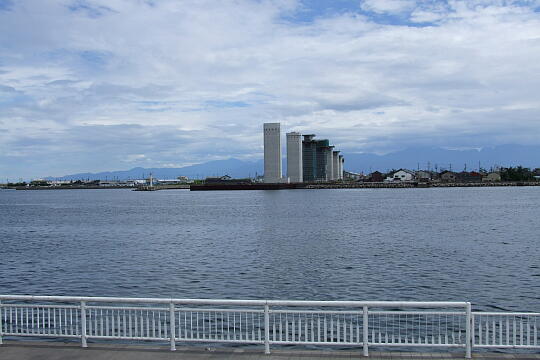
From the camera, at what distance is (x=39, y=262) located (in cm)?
4022

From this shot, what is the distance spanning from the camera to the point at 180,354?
11.2 metres

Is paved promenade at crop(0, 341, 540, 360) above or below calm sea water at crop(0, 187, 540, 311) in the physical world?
above

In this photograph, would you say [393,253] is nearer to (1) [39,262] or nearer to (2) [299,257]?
(2) [299,257]

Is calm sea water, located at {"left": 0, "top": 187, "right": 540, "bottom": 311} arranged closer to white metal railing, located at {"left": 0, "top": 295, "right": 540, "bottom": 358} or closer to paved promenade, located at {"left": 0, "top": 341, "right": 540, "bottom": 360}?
white metal railing, located at {"left": 0, "top": 295, "right": 540, "bottom": 358}

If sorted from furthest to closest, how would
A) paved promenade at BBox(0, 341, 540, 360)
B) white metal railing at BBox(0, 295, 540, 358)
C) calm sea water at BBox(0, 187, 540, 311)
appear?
calm sea water at BBox(0, 187, 540, 311) < white metal railing at BBox(0, 295, 540, 358) < paved promenade at BBox(0, 341, 540, 360)

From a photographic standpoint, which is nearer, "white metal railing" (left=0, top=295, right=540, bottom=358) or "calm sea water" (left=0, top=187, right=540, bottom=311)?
"white metal railing" (left=0, top=295, right=540, bottom=358)

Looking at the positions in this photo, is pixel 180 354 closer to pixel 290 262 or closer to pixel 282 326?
pixel 282 326

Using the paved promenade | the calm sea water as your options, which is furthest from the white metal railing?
the calm sea water

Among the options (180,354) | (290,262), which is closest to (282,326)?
(180,354)

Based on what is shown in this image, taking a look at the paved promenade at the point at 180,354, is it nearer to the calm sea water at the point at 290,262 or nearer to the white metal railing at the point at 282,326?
the white metal railing at the point at 282,326

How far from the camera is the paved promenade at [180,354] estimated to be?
1084cm

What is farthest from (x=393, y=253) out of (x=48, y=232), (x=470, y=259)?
(x=48, y=232)

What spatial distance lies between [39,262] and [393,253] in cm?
2707

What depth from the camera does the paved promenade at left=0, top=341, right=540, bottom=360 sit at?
10.8 metres
